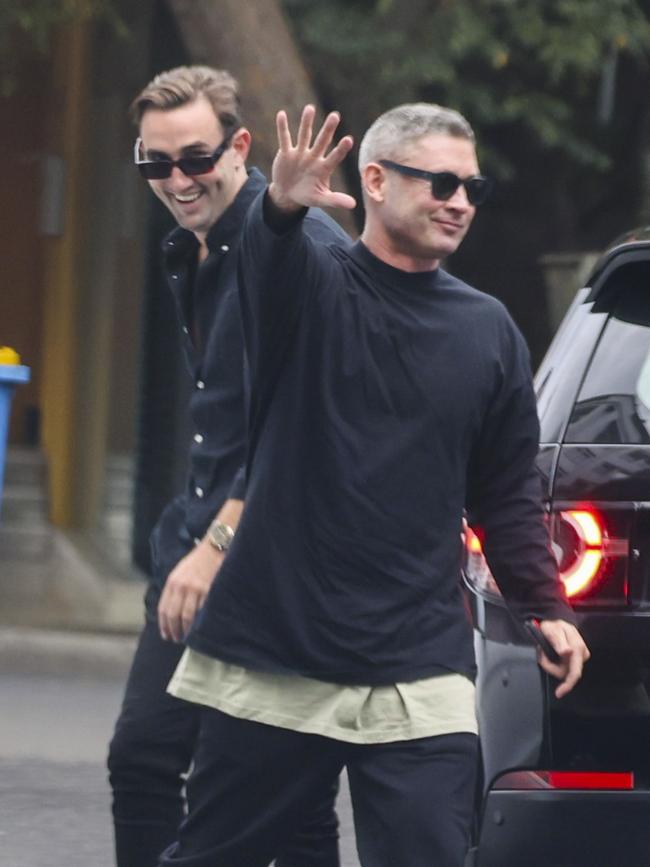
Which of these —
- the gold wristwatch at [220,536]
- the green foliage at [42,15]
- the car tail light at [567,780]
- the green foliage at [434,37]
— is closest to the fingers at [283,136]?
the gold wristwatch at [220,536]

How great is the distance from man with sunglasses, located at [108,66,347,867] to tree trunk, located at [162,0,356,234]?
15.5 ft

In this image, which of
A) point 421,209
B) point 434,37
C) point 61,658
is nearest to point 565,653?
point 421,209

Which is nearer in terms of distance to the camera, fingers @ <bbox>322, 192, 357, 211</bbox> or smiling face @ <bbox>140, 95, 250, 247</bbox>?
fingers @ <bbox>322, 192, 357, 211</bbox>

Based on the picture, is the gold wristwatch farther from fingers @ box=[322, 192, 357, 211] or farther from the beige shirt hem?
fingers @ box=[322, 192, 357, 211]

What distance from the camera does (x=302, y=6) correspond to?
37.7ft

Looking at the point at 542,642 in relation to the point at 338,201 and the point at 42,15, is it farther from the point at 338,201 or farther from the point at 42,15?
the point at 42,15

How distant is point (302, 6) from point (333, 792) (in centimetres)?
817

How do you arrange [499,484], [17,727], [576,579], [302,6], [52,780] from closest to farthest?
1. [499,484]
2. [576,579]
3. [52,780]
4. [17,727]
5. [302,6]

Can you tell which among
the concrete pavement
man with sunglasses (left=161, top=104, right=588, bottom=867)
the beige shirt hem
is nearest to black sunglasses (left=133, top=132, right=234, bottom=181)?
man with sunglasses (left=161, top=104, right=588, bottom=867)

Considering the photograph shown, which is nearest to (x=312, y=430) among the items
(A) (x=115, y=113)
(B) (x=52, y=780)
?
(B) (x=52, y=780)

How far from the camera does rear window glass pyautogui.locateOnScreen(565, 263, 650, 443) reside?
378 centimetres

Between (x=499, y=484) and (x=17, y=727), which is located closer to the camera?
(x=499, y=484)

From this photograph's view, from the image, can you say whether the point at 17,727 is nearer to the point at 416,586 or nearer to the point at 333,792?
the point at 333,792

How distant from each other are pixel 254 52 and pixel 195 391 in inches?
196
